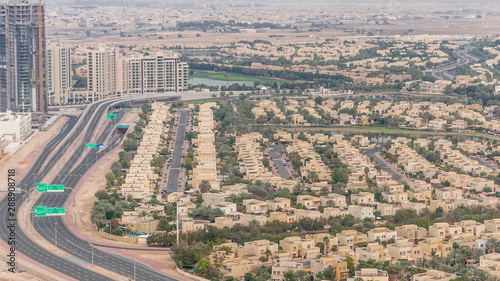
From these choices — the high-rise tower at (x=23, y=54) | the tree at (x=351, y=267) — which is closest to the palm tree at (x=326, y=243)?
the tree at (x=351, y=267)

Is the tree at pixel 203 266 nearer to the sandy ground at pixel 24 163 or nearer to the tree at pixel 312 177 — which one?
the sandy ground at pixel 24 163

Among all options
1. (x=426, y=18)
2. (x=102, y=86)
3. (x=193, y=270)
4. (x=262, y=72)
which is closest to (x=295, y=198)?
(x=193, y=270)

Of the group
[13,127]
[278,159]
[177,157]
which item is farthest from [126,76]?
[278,159]

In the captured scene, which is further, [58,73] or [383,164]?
[58,73]

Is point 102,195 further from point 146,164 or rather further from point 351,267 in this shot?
point 351,267

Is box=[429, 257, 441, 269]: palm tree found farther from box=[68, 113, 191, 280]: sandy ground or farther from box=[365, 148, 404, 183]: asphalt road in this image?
box=[365, 148, 404, 183]: asphalt road

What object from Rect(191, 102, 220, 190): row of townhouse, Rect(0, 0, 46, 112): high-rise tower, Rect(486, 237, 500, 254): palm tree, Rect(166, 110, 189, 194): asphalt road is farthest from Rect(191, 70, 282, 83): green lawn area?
Rect(486, 237, 500, 254): palm tree

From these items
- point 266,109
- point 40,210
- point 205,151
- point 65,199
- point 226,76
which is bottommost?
point 226,76
